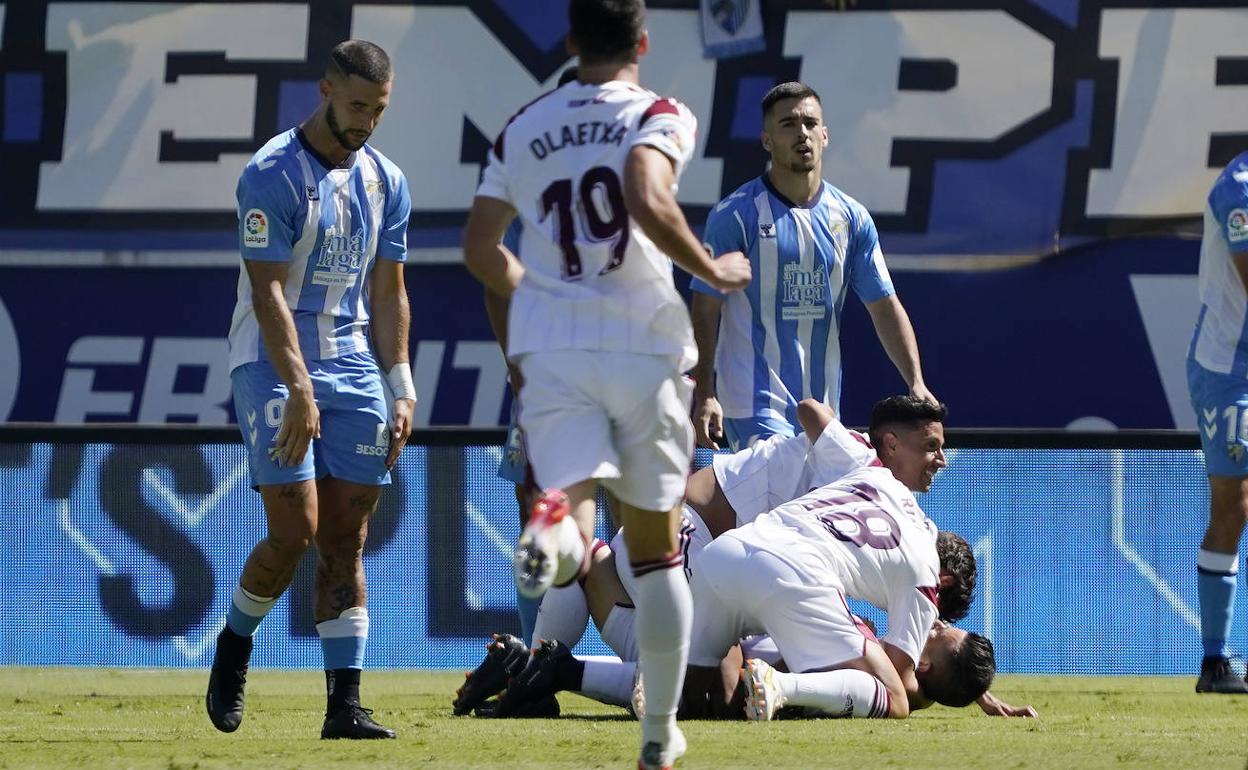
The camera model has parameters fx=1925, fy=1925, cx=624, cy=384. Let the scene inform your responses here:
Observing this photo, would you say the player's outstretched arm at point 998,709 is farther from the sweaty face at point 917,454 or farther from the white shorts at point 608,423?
the white shorts at point 608,423

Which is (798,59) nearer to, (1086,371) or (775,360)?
(1086,371)

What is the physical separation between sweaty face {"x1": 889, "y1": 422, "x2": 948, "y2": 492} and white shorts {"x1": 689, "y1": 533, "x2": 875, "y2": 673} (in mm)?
970

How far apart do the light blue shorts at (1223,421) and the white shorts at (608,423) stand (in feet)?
13.1

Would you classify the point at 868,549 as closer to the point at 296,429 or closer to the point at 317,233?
the point at 296,429

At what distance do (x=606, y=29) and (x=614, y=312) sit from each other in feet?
2.23

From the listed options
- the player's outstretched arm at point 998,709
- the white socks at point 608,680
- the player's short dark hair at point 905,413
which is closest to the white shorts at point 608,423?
the white socks at point 608,680

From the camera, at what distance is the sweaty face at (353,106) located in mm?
5719

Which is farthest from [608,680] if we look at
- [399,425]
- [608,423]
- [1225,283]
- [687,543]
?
[1225,283]

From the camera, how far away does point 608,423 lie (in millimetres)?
4414

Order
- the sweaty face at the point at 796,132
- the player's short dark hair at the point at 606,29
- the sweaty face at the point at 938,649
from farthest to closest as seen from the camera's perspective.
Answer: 1. the sweaty face at the point at 796,132
2. the sweaty face at the point at 938,649
3. the player's short dark hair at the point at 606,29

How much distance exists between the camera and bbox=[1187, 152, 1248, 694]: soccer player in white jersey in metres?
7.69

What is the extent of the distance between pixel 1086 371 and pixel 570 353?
27.5 feet

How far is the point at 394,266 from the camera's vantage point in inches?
241

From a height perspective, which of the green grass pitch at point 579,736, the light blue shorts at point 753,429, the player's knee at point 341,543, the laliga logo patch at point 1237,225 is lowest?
the green grass pitch at point 579,736
